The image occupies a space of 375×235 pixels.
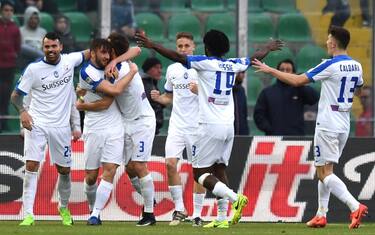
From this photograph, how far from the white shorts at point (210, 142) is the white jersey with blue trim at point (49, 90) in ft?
5.84

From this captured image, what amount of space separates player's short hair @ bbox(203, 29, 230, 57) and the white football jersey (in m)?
2.05

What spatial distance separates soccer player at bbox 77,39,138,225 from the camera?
50.8 ft

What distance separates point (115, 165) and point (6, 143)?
106 inches

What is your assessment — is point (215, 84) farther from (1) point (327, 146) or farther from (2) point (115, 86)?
(1) point (327, 146)

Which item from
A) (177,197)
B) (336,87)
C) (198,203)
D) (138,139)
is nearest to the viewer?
(336,87)

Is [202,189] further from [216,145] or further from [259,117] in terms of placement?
[259,117]

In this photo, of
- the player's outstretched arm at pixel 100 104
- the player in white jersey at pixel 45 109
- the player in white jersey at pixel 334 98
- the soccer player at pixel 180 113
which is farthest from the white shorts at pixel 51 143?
the player in white jersey at pixel 334 98

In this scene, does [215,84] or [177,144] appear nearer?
[215,84]

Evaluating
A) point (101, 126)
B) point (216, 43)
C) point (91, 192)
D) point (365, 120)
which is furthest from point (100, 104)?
point (365, 120)

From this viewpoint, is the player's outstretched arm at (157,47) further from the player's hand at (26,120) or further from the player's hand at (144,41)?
the player's hand at (26,120)

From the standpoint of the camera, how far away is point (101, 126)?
15.7 metres

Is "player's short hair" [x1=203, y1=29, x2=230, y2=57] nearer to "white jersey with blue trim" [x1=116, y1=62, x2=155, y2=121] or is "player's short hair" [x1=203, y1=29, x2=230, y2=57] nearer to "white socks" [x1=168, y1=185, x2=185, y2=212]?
"white jersey with blue trim" [x1=116, y1=62, x2=155, y2=121]

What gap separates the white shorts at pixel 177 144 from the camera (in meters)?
17.2

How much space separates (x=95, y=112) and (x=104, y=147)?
0.42 m
